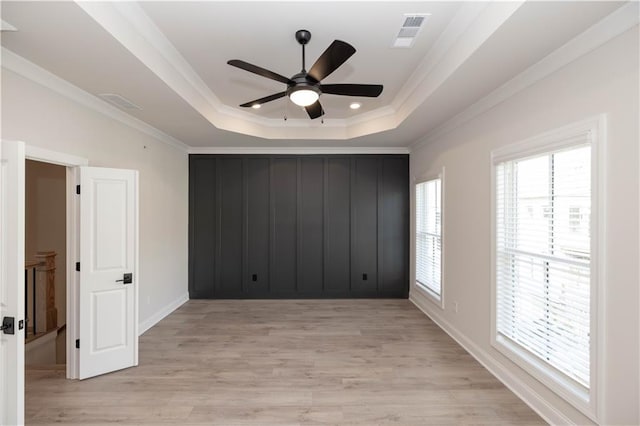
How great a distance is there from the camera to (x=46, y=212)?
15.9 feet

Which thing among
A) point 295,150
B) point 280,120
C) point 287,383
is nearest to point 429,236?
point 295,150

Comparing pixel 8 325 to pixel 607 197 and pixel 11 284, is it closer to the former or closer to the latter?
pixel 11 284

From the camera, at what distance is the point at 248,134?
5.09m

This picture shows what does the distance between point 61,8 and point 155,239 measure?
11.4ft

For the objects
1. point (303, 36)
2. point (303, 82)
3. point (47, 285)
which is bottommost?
point (47, 285)

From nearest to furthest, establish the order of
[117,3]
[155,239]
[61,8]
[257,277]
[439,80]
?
[61,8] < [117,3] < [439,80] < [155,239] < [257,277]

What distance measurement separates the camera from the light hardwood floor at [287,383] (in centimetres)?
264

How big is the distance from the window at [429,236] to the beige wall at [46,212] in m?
5.57

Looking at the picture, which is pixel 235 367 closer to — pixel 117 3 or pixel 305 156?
pixel 117 3

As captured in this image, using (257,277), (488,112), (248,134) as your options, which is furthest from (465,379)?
(248,134)

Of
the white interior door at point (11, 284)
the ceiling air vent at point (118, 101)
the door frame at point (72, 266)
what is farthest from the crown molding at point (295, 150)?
the white interior door at point (11, 284)

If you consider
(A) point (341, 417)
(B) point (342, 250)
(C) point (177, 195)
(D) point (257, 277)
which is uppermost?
(C) point (177, 195)

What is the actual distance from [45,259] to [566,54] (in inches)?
249

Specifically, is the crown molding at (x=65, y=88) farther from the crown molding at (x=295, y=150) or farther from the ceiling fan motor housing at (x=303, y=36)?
the ceiling fan motor housing at (x=303, y=36)
